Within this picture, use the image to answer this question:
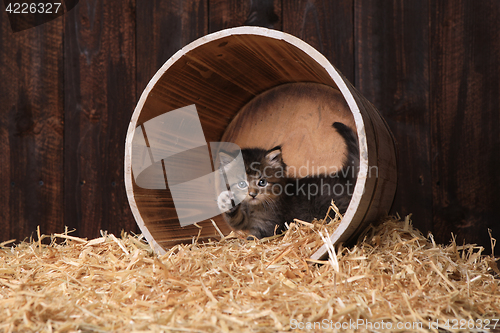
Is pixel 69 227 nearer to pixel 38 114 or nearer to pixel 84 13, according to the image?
pixel 38 114

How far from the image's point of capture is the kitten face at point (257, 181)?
203 centimetres

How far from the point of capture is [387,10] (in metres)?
2.23

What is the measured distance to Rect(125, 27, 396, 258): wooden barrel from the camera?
137cm

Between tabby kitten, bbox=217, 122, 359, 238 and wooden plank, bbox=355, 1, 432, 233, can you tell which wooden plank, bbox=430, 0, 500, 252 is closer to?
wooden plank, bbox=355, 1, 432, 233

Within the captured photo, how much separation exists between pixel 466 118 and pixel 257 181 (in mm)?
1206

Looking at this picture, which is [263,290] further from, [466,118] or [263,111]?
[466,118]

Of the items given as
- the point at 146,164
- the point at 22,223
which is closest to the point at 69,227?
the point at 22,223

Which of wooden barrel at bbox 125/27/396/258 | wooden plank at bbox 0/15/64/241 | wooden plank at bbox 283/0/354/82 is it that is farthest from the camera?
wooden plank at bbox 0/15/64/241

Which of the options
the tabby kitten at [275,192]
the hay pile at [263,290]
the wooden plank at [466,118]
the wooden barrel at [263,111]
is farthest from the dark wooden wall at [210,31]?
the hay pile at [263,290]

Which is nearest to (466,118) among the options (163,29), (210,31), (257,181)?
(257,181)

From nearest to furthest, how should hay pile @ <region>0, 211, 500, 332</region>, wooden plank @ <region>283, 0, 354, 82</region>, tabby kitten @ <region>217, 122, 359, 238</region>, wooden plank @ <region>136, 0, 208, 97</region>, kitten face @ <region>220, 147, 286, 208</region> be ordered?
hay pile @ <region>0, 211, 500, 332</region> → tabby kitten @ <region>217, 122, 359, 238</region> → kitten face @ <region>220, 147, 286, 208</region> → wooden plank @ <region>283, 0, 354, 82</region> → wooden plank @ <region>136, 0, 208, 97</region>

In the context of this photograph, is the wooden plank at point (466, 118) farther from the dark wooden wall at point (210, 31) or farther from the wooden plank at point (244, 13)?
the wooden plank at point (244, 13)

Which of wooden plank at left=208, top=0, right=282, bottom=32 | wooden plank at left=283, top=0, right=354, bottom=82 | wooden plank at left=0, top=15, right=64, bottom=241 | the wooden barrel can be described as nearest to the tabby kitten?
the wooden barrel

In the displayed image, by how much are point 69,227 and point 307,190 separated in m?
1.60
